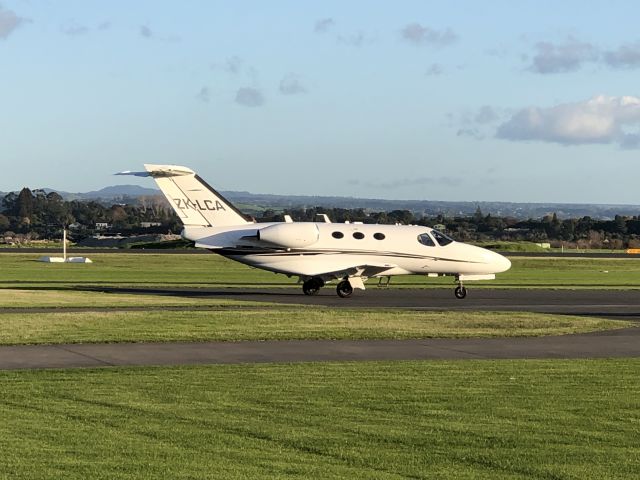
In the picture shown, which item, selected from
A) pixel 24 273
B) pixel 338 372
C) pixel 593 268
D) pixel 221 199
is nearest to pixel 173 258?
Answer: pixel 24 273

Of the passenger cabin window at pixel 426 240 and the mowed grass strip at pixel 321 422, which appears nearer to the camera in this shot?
the mowed grass strip at pixel 321 422

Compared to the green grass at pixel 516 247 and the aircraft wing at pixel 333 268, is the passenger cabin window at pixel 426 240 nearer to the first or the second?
the aircraft wing at pixel 333 268

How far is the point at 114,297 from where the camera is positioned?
35156 millimetres

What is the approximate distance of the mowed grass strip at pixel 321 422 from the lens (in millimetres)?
10297

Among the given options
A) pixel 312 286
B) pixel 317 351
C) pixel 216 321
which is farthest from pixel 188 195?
pixel 317 351

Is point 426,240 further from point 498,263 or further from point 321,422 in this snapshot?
point 321,422

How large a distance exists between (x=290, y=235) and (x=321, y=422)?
84.4 ft

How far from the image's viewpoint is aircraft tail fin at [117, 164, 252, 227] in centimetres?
3862

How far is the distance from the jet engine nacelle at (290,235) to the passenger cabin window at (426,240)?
410 cm

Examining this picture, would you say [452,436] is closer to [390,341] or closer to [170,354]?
[170,354]

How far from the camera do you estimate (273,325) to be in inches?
1001

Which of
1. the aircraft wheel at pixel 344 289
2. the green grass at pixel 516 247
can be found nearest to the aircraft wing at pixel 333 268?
the aircraft wheel at pixel 344 289

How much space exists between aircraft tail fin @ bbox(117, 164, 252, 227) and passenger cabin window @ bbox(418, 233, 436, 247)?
7305 millimetres

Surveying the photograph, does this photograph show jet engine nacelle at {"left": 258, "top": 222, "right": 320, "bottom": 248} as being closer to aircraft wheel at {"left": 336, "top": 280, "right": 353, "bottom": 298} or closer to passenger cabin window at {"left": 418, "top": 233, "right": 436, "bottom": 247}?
aircraft wheel at {"left": 336, "top": 280, "right": 353, "bottom": 298}
